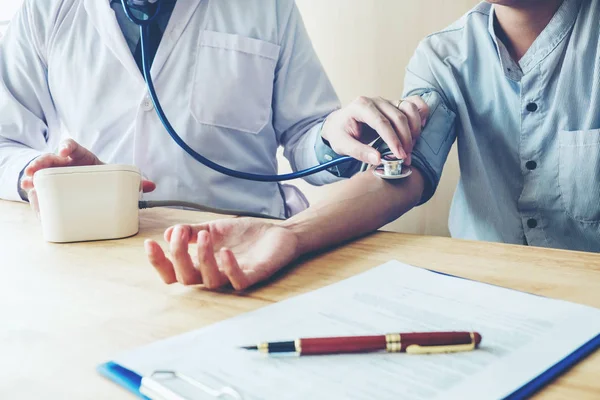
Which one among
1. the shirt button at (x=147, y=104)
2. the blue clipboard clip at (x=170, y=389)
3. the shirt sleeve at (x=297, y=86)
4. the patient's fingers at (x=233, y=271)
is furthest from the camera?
the shirt sleeve at (x=297, y=86)

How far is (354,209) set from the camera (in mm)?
785

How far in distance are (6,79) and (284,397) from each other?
3.87ft

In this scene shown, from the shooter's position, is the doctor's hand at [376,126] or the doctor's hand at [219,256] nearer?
the doctor's hand at [219,256]

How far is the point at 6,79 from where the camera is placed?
4.11ft

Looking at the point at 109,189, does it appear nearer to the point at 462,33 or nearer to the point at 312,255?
the point at 312,255

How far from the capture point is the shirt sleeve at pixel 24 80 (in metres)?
1.22

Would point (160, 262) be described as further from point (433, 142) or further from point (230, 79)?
point (230, 79)

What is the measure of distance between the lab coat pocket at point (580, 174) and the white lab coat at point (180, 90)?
466 mm

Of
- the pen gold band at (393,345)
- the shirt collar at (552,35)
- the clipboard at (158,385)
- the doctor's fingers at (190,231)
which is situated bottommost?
the clipboard at (158,385)

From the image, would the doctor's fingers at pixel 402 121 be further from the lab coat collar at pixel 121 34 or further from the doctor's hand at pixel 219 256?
the lab coat collar at pixel 121 34

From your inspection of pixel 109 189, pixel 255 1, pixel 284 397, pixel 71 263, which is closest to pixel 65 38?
pixel 255 1

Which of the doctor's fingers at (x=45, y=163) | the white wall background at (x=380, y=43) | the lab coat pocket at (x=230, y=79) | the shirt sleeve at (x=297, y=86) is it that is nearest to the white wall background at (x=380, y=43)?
the white wall background at (x=380, y=43)

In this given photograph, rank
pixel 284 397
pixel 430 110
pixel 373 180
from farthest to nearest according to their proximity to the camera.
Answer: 1. pixel 430 110
2. pixel 373 180
3. pixel 284 397

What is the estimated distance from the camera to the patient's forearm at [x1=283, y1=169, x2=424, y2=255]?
712 mm
